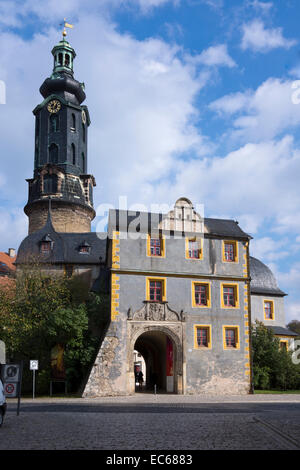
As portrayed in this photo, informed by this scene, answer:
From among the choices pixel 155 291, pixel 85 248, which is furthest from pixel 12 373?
pixel 85 248

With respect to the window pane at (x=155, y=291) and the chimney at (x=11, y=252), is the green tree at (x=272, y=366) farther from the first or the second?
the chimney at (x=11, y=252)

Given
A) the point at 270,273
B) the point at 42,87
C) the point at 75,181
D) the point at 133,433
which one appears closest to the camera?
the point at 133,433

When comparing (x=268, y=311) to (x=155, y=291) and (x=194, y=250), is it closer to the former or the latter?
(x=194, y=250)

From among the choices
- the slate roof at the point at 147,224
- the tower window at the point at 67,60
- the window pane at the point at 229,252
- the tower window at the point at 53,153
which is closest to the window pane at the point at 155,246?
the slate roof at the point at 147,224

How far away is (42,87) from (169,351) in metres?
37.9

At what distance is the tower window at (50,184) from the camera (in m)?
54.1

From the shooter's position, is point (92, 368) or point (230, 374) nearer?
point (92, 368)

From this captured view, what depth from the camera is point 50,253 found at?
42031 millimetres

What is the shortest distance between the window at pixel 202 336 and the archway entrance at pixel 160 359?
1.50 m

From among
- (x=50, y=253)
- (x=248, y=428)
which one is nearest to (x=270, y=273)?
(x=50, y=253)

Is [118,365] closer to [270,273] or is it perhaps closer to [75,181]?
[270,273]

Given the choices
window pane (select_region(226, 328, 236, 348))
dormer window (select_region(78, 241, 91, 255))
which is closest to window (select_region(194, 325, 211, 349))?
window pane (select_region(226, 328, 236, 348))

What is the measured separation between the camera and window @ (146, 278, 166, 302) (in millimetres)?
32625

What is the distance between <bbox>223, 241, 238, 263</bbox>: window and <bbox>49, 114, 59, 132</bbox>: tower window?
29.1 metres
